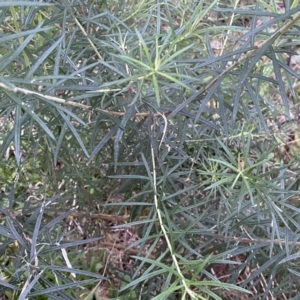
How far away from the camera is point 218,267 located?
6.28ft

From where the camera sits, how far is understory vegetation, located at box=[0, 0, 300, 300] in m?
0.82

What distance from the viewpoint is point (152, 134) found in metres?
1.05

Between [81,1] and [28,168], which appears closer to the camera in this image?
[81,1]

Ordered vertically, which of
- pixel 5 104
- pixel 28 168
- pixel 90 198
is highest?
pixel 5 104

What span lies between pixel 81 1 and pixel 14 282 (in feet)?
2.05

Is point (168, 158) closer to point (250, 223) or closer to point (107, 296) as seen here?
point (250, 223)

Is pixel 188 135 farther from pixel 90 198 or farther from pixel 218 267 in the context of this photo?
pixel 218 267

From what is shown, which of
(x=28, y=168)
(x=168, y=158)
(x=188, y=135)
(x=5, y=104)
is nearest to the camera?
(x=5, y=104)

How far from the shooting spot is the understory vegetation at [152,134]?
824mm

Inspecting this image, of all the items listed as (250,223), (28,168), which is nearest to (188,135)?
(250,223)

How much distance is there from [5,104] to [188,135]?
54 cm

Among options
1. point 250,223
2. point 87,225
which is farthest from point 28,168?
point 250,223

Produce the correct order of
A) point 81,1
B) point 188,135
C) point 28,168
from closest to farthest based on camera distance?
point 81,1 < point 188,135 < point 28,168

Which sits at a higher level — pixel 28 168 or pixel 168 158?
pixel 168 158
